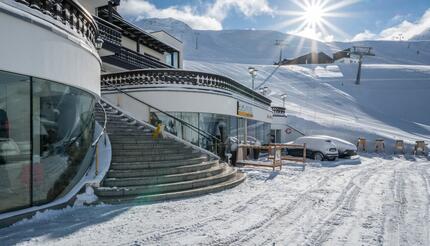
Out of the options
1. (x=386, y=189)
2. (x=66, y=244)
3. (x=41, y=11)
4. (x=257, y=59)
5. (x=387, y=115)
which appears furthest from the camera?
(x=257, y=59)

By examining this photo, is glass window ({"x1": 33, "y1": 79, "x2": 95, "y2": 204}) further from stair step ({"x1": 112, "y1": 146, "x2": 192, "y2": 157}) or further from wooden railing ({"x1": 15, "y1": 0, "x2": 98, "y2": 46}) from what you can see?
wooden railing ({"x1": 15, "y1": 0, "x2": 98, "y2": 46})

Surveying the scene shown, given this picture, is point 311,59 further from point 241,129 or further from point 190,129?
point 190,129

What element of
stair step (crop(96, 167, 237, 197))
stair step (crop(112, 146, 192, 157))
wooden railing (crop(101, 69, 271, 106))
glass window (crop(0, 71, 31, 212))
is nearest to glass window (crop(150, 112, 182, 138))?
wooden railing (crop(101, 69, 271, 106))

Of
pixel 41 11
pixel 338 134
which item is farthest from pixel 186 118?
pixel 338 134

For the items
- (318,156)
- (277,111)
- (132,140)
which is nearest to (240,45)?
(277,111)

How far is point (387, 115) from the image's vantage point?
56.0 meters

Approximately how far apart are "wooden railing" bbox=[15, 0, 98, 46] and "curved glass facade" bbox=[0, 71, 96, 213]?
4.91 ft

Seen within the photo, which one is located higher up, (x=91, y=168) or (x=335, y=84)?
(x=335, y=84)

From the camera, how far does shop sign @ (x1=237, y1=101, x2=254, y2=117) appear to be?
19719 millimetres

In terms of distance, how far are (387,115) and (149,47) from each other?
44707mm

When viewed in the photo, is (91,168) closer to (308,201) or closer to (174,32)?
(308,201)

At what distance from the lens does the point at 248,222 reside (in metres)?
6.96

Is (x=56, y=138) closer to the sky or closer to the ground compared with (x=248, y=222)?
closer to the sky

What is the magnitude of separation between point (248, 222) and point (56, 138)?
4.73m
